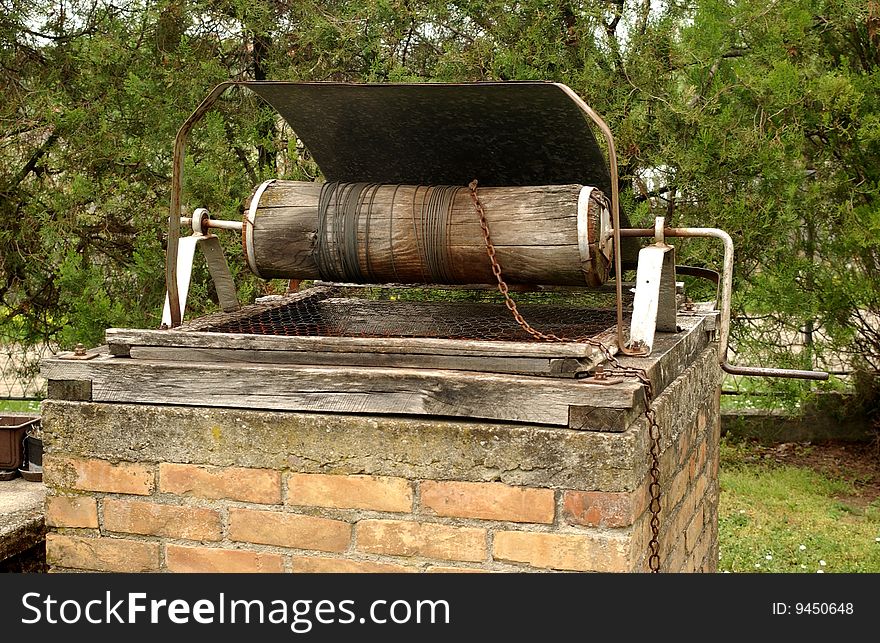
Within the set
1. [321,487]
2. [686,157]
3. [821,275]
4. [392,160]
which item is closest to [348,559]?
[321,487]

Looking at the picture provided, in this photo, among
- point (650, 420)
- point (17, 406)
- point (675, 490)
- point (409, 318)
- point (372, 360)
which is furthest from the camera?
point (17, 406)

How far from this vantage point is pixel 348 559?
2.54m

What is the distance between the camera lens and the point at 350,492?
8.27 feet

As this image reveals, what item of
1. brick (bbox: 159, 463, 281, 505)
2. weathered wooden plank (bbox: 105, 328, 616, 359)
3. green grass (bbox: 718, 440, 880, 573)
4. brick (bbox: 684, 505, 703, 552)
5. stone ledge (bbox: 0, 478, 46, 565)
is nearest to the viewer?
weathered wooden plank (bbox: 105, 328, 616, 359)

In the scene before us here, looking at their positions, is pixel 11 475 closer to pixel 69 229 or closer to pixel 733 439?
pixel 69 229

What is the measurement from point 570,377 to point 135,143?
430cm

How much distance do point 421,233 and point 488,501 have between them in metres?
0.85

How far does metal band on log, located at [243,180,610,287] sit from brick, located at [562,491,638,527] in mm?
698

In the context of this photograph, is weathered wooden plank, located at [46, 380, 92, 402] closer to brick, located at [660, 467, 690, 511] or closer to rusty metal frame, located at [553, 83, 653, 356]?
rusty metal frame, located at [553, 83, 653, 356]

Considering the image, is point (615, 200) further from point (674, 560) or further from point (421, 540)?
point (674, 560)

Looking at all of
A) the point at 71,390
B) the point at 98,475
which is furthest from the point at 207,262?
the point at 98,475

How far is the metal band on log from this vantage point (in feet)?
9.20

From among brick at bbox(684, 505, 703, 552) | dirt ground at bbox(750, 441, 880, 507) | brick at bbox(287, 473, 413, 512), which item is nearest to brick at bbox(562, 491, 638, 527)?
brick at bbox(287, 473, 413, 512)

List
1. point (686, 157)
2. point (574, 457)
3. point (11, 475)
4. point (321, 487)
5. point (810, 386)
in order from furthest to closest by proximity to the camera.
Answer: point (810, 386) → point (686, 157) → point (11, 475) → point (321, 487) → point (574, 457)
